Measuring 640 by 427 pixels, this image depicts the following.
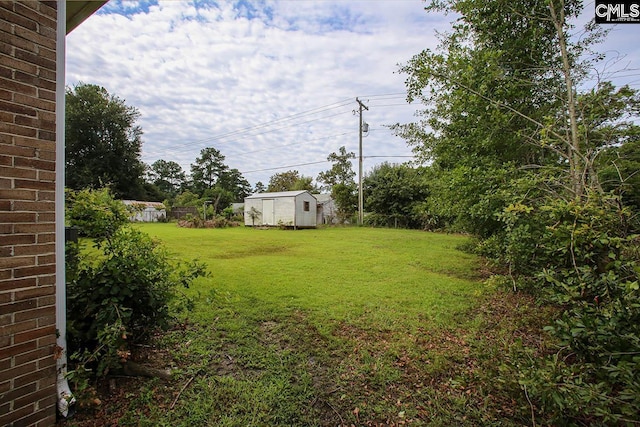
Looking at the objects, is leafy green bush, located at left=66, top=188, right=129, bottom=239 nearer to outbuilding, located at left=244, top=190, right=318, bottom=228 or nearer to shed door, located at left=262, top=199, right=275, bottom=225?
outbuilding, located at left=244, top=190, right=318, bottom=228

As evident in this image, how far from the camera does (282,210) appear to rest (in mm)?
15844

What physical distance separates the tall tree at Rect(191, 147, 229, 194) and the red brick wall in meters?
41.7

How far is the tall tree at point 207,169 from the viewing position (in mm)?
40562

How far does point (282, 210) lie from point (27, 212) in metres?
14.4

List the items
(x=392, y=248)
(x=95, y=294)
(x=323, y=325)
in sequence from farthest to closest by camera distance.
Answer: (x=392, y=248), (x=323, y=325), (x=95, y=294)

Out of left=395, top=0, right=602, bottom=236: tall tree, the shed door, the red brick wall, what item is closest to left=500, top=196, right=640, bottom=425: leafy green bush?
left=395, top=0, right=602, bottom=236: tall tree

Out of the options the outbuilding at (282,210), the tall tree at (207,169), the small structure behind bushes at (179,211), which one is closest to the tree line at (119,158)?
the small structure behind bushes at (179,211)

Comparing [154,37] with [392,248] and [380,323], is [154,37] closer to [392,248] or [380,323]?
[380,323]

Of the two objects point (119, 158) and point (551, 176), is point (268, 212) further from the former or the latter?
point (119, 158)

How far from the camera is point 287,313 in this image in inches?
133

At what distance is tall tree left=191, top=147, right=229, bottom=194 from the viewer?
4056 cm

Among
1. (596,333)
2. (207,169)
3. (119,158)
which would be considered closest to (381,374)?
(596,333)

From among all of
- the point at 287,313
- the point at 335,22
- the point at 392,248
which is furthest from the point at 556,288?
the point at 392,248

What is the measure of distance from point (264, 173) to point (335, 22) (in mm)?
26995
